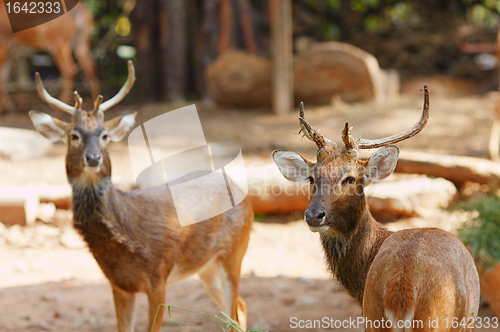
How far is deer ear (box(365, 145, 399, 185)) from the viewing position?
9.72ft

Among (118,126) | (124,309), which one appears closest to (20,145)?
(118,126)

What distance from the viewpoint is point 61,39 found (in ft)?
39.7

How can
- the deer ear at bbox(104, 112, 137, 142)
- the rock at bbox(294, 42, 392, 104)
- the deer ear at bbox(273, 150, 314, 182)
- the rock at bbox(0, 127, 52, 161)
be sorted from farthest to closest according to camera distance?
1. the rock at bbox(294, 42, 392, 104)
2. the rock at bbox(0, 127, 52, 161)
3. the deer ear at bbox(104, 112, 137, 142)
4. the deer ear at bbox(273, 150, 314, 182)

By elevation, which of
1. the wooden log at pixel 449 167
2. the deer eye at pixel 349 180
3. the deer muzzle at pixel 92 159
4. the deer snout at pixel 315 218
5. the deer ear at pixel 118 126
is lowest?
the wooden log at pixel 449 167

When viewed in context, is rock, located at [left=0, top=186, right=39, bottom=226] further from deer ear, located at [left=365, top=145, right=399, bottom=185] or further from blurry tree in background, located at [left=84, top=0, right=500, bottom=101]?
blurry tree in background, located at [left=84, top=0, right=500, bottom=101]

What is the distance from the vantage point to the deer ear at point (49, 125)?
401 cm

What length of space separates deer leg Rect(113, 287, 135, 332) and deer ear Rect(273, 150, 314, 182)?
165 cm

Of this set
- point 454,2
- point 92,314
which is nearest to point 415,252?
point 92,314

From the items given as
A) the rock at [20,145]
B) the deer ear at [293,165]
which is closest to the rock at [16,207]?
the rock at [20,145]

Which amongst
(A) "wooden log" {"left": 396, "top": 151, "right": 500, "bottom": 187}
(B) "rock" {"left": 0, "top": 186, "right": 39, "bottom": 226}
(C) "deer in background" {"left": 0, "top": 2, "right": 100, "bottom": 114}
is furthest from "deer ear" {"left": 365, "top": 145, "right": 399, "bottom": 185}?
(C) "deer in background" {"left": 0, "top": 2, "right": 100, "bottom": 114}

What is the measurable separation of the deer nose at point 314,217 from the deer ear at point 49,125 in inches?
86.4

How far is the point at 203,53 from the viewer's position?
536 inches

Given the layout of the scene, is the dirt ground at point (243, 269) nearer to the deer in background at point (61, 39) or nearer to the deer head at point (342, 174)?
Answer: the deer head at point (342, 174)

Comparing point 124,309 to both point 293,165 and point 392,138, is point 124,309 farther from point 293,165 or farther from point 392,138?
point 392,138
